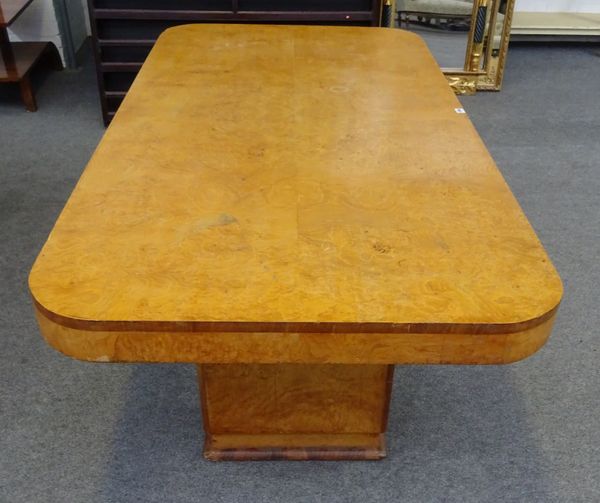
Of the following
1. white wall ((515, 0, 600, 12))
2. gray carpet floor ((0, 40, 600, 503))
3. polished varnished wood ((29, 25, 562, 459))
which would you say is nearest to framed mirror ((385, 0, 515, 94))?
white wall ((515, 0, 600, 12))

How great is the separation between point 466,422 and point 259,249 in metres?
0.75

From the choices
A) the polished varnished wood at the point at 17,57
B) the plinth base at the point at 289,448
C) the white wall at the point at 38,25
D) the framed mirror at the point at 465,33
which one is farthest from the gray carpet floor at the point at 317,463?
the white wall at the point at 38,25

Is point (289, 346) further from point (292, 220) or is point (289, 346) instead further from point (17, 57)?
point (17, 57)

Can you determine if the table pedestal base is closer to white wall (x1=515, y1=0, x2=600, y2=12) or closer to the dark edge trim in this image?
the dark edge trim

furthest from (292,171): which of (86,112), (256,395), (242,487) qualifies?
(86,112)

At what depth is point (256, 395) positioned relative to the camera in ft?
4.19

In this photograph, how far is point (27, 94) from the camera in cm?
291

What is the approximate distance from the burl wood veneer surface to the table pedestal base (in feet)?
1.03

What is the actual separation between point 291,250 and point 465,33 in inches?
101

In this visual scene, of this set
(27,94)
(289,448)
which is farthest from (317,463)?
(27,94)

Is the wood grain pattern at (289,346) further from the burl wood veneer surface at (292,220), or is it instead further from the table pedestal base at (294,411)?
the table pedestal base at (294,411)

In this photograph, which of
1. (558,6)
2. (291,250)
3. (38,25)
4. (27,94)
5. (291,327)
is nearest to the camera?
(291,327)

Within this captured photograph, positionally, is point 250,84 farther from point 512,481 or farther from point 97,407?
point 512,481

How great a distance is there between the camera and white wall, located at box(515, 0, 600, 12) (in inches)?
154
